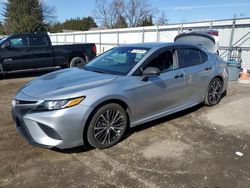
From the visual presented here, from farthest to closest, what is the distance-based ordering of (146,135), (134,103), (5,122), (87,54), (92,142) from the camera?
(87,54) → (5,122) → (146,135) → (134,103) → (92,142)

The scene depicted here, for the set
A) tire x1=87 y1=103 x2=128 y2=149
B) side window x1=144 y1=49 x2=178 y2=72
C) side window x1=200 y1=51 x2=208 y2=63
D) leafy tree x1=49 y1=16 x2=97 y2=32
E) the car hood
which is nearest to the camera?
the car hood

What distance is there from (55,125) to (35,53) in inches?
336

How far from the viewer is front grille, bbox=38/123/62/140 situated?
12.5ft

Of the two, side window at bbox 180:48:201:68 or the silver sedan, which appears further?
side window at bbox 180:48:201:68

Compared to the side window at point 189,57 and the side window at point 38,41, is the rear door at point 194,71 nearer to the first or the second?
the side window at point 189,57

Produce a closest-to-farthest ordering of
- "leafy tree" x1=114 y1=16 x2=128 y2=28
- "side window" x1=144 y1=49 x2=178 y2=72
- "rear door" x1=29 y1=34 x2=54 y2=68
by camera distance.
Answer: "side window" x1=144 y1=49 x2=178 y2=72 < "rear door" x1=29 y1=34 x2=54 y2=68 < "leafy tree" x1=114 y1=16 x2=128 y2=28

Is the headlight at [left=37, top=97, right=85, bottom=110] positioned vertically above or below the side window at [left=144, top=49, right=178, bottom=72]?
below

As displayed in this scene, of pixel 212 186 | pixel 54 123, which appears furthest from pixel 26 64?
pixel 212 186

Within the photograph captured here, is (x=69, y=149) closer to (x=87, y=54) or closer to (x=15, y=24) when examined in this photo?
(x=87, y=54)

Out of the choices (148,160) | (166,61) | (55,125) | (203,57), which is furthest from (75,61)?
(148,160)

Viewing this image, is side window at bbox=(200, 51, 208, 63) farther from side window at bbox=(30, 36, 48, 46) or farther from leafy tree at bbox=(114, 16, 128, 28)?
leafy tree at bbox=(114, 16, 128, 28)

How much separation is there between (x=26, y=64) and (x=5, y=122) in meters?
6.40

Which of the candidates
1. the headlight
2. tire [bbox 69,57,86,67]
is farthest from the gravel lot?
tire [bbox 69,57,86,67]

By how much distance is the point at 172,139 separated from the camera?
474 centimetres
